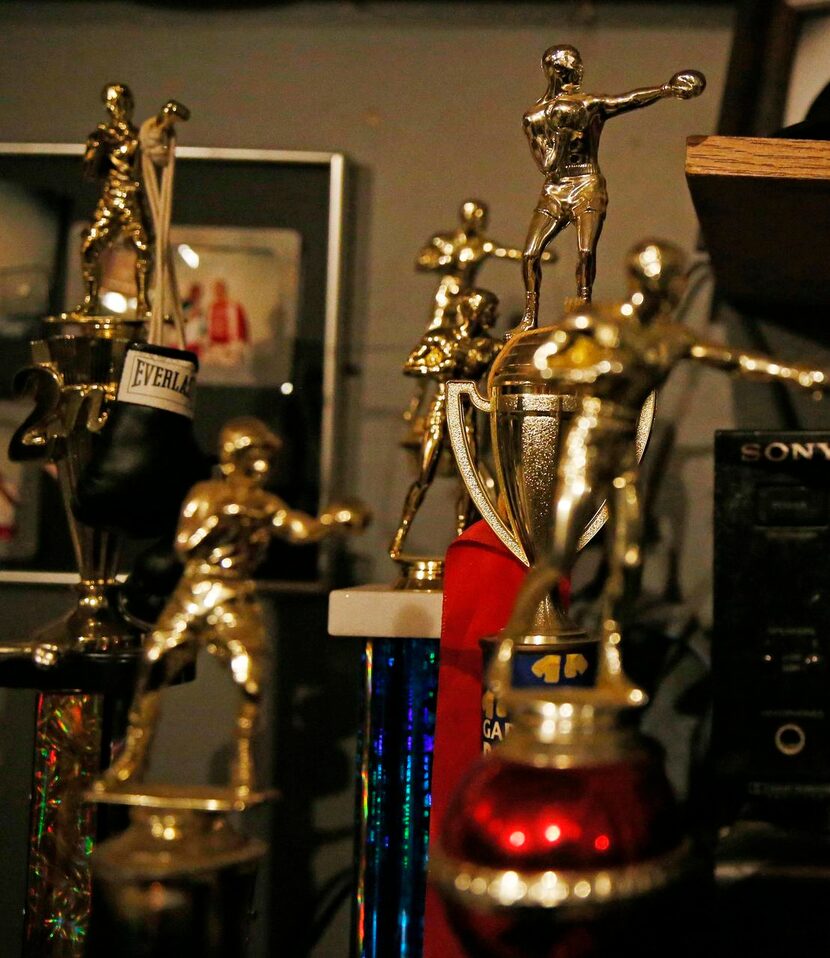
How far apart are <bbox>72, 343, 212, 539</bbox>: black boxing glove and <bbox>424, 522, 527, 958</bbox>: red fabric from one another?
8.2 inches

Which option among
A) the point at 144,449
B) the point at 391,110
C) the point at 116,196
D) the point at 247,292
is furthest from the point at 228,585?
the point at 391,110

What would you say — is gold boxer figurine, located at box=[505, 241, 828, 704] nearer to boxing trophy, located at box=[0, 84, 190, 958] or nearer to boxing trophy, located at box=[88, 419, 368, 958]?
boxing trophy, located at box=[88, 419, 368, 958]

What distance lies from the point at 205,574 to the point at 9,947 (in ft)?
2.22

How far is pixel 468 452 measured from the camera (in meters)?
0.72

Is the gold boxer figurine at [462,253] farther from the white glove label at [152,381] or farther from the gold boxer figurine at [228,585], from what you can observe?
the gold boxer figurine at [228,585]

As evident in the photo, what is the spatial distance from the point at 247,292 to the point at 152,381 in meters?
0.34

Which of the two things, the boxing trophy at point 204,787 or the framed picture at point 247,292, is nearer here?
the boxing trophy at point 204,787

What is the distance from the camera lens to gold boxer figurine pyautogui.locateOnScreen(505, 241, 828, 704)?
0.48 metres

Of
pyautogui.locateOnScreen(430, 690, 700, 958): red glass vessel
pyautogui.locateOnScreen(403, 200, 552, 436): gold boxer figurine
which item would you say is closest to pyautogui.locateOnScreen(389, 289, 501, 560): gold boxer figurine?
pyautogui.locateOnScreen(403, 200, 552, 436): gold boxer figurine

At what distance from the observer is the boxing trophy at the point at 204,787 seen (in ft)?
1.59

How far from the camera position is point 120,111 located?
32.4 inches

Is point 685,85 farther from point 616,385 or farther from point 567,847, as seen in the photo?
point 567,847


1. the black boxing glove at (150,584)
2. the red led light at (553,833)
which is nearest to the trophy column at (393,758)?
the black boxing glove at (150,584)

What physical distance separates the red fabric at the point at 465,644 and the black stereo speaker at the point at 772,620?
15cm
